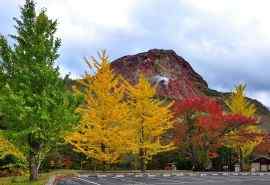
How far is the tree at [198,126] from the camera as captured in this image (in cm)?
4200

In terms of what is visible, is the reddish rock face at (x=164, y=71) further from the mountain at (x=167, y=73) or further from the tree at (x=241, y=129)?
the tree at (x=241, y=129)

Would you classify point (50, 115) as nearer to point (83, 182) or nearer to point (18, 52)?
point (18, 52)

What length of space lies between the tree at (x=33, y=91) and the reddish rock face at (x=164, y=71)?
76.1 meters

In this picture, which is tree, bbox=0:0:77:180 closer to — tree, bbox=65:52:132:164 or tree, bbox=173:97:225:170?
tree, bbox=65:52:132:164

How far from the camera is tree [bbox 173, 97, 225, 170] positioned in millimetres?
42000

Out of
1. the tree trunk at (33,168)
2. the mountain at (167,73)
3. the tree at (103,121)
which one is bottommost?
the tree trunk at (33,168)

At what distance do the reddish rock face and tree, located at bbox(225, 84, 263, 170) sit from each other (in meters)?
48.6

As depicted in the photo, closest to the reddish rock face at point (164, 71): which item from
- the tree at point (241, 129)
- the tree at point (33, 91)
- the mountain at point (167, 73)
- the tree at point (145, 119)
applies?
the mountain at point (167, 73)

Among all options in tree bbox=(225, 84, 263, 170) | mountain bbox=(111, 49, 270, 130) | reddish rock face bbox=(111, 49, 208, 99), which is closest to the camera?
tree bbox=(225, 84, 263, 170)

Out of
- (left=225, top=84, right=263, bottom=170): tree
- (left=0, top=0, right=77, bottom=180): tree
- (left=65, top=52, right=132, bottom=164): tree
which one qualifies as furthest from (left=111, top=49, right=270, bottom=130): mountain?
(left=0, top=0, right=77, bottom=180): tree

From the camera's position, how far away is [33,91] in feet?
79.0

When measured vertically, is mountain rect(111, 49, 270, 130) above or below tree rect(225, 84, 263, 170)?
above

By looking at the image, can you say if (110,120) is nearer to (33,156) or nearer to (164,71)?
(33,156)

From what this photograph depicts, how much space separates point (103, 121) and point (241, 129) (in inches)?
606
